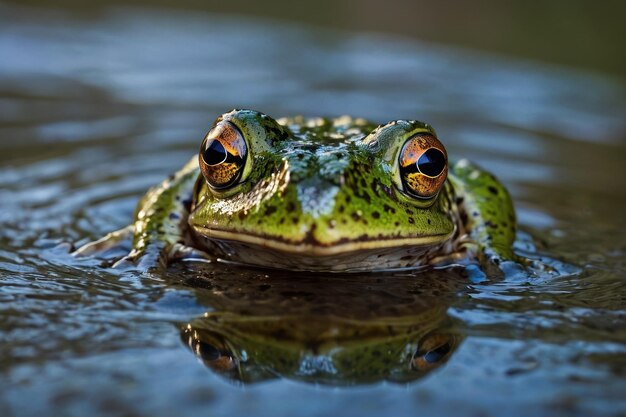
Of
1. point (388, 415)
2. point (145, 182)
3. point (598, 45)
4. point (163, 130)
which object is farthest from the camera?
point (598, 45)

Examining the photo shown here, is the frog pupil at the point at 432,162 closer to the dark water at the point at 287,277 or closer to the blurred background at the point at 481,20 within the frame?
the dark water at the point at 287,277

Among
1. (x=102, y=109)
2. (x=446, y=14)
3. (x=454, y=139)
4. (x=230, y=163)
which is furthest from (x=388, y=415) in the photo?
(x=446, y=14)

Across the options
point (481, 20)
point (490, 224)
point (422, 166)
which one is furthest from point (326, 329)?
point (481, 20)

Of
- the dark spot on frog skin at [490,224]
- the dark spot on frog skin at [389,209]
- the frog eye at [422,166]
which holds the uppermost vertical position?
the frog eye at [422,166]

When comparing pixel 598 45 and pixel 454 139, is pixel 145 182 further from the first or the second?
pixel 598 45

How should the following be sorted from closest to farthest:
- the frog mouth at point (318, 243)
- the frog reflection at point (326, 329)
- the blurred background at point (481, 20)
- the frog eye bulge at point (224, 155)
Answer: the frog reflection at point (326, 329), the frog mouth at point (318, 243), the frog eye bulge at point (224, 155), the blurred background at point (481, 20)

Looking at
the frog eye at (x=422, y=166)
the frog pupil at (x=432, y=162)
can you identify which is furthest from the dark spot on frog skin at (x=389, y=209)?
the frog pupil at (x=432, y=162)
